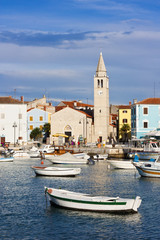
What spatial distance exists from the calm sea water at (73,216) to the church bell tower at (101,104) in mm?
54213

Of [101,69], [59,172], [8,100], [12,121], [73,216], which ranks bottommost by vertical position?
[73,216]

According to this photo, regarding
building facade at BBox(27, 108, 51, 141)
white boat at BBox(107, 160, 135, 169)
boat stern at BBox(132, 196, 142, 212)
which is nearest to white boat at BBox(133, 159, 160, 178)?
white boat at BBox(107, 160, 135, 169)

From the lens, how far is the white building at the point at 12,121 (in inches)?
3679

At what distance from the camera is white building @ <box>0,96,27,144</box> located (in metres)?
93.4

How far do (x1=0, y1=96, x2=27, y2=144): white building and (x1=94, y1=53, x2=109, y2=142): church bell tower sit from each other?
606 inches

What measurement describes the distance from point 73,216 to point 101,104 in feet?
232

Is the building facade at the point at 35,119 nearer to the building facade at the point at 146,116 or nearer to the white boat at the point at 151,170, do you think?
the building facade at the point at 146,116

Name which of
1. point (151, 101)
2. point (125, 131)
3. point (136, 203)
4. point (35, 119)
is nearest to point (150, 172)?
point (136, 203)

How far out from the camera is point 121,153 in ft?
248

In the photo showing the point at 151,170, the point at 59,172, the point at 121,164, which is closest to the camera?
the point at 151,170

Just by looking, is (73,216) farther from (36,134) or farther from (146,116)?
(36,134)

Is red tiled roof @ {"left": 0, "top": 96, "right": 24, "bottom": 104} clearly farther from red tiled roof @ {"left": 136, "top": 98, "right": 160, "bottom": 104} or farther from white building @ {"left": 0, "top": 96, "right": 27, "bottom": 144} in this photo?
red tiled roof @ {"left": 136, "top": 98, "right": 160, "bottom": 104}

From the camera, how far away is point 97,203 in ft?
86.0

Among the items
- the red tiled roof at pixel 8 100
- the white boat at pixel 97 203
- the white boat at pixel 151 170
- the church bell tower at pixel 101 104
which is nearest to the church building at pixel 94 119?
the church bell tower at pixel 101 104
